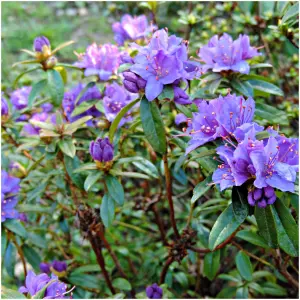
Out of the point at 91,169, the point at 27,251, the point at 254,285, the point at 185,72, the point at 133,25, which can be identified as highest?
the point at 133,25

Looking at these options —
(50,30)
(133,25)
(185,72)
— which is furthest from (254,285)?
(50,30)

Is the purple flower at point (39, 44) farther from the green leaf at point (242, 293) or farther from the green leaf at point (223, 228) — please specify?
the green leaf at point (242, 293)

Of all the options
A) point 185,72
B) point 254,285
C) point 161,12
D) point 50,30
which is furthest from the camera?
point 50,30

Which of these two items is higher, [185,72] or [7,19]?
[7,19]

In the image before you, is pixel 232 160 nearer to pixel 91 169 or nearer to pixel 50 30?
pixel 91 169

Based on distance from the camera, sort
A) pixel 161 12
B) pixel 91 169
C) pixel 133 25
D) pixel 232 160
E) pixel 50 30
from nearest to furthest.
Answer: pixel 232 160 → pixel 91 169 → pixel 133 25 → pixel 161 12 → pixel 50 30

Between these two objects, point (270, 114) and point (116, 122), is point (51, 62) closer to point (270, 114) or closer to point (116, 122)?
point (116, 122)
